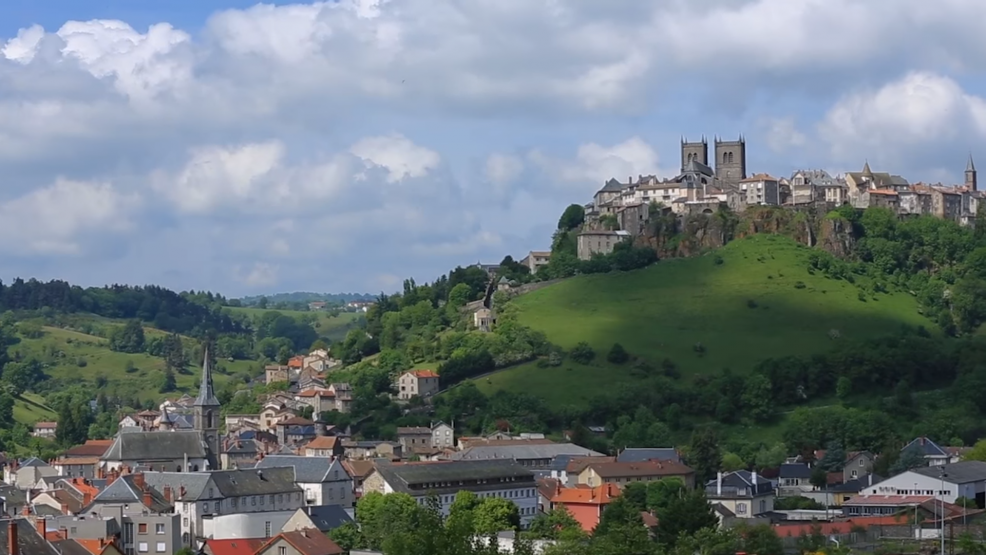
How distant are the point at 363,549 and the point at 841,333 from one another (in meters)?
76.2

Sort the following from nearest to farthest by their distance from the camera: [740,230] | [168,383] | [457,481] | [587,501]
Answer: [587,501], [457,481], [740,230], [168,383]

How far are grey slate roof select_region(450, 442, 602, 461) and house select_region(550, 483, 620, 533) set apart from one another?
535 inches

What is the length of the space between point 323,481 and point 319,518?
9360 millimetres

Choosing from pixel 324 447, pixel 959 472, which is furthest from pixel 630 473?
pixel 324 447

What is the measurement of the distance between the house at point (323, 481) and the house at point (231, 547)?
46.5 feet

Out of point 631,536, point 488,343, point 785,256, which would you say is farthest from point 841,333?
point 631,536

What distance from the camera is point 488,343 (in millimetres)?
140875

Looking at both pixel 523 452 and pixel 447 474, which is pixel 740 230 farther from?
pixel 447 474

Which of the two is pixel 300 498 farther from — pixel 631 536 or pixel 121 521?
pixel 631 536

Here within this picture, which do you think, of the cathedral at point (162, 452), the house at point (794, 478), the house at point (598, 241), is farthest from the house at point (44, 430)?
the house at point (794, 478)

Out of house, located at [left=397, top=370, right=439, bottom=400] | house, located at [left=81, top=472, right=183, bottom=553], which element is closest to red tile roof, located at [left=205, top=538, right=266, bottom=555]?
house, located at [left=81, top=472, right=183, bottom=553]

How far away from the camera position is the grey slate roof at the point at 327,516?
79688 millimetres

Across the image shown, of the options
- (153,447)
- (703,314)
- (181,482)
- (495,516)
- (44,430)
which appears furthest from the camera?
(44,430)

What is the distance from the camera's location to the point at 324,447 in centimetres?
11606
